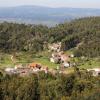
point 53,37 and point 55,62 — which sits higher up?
point 53,37

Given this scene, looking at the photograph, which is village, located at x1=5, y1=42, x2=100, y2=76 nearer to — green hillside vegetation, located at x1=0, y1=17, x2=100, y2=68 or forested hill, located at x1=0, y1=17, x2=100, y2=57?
green hillside vegetation, located at x1=0, y1=17, x2=100, y2=68

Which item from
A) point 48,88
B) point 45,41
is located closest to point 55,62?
point 45,41

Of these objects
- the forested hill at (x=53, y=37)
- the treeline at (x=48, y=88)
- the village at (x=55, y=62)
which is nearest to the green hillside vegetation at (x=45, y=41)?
the forested hill at (x=53, y=37)

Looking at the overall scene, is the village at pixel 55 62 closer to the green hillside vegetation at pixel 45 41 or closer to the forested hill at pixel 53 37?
the green hillside vegetation at pixel 45 41

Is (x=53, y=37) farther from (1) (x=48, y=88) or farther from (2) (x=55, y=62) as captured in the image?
(1) (x=48, y=88)

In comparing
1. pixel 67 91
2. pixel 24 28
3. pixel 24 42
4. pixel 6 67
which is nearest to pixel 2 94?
pixel 67 91

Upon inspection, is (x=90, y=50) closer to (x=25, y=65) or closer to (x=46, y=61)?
(x=46, y=61)

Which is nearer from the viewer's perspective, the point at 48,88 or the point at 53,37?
the point at 48,88
